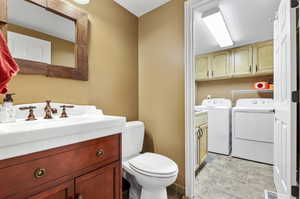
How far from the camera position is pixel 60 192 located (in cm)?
71

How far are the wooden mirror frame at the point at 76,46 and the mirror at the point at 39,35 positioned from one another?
0.09 feet

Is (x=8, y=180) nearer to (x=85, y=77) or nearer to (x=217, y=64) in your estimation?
(x=85, y=77)

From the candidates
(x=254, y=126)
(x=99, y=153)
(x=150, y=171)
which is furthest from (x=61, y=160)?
(x=254, y=126)

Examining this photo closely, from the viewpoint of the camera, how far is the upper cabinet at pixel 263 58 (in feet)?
8.49

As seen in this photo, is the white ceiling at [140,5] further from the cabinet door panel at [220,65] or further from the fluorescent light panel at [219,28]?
the cabinet door panel at [220,65]

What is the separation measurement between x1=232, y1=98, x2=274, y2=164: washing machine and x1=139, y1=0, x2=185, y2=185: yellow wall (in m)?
1.53

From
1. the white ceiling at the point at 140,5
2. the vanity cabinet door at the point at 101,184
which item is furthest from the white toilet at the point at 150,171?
the white ceiling at the point at 140,5

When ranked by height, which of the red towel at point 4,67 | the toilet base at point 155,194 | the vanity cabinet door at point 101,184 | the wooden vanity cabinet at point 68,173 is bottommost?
the toilet base at point 155,194

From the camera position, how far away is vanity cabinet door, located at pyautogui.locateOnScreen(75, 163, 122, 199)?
80 centimetres

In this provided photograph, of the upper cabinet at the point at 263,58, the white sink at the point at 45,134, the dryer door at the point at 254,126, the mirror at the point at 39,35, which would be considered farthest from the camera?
the upper cabinet at the point at 263,58

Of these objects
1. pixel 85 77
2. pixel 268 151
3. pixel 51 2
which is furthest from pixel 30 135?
pixel 268 151

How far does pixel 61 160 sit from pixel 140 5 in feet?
6.15

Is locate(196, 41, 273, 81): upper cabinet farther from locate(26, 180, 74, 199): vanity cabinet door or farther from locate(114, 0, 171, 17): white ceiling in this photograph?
locate(26, 180, 74, 199): vanity cabinet door

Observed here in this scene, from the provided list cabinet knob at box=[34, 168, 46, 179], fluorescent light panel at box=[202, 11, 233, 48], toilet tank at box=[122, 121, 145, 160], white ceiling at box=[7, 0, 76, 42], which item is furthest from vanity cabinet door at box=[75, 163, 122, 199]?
fluorescent light panel at box=[202, 11, 233, 48]
